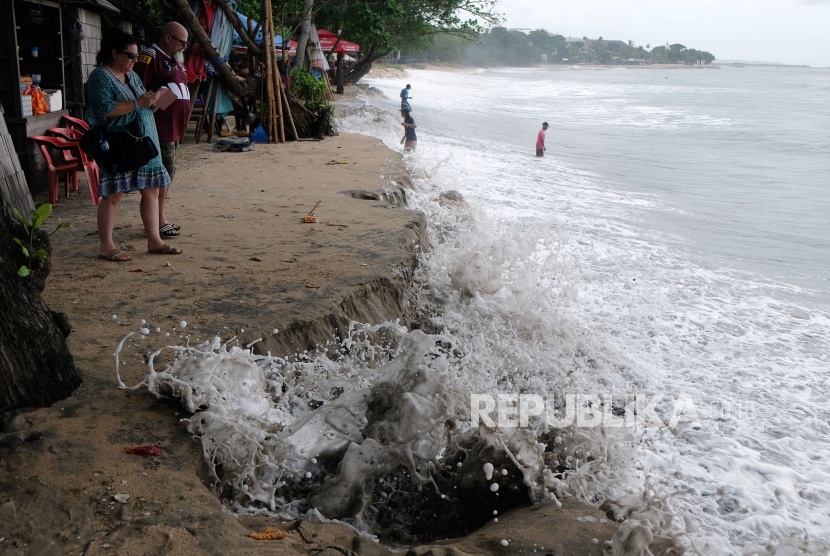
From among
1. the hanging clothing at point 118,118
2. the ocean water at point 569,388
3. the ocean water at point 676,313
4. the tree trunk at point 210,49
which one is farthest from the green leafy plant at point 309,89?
the hanging clothing at point 118,118

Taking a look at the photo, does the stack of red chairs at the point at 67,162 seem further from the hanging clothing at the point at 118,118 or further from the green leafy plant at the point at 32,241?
the green leafy plant at the point at 32,241

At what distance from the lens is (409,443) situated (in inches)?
121

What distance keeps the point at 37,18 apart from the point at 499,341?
7.06 metres

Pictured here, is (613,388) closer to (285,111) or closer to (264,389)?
(264,389)

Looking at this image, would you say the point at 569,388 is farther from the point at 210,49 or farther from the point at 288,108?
the point at 288,108

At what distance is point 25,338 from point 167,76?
3090mm

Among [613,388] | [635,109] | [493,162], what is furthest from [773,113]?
[613,388]

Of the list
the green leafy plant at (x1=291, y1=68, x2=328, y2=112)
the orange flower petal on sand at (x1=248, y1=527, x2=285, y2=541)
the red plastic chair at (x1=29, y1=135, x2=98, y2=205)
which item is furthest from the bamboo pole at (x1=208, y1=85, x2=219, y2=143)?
the orange flower petal on sand at (x1=248, y1=527, x2=285, y2=541)

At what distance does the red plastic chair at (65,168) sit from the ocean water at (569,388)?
385 cm

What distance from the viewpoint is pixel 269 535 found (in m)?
2.33

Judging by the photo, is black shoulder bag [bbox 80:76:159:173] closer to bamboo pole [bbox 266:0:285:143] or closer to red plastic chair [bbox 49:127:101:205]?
red plastic chair [bbox 49:127:101:205]

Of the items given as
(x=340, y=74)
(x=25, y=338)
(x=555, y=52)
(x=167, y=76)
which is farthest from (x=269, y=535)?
(x=555, y=52)

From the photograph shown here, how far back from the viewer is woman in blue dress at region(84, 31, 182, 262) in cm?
432

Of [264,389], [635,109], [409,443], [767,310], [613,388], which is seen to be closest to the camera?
[409,443]
